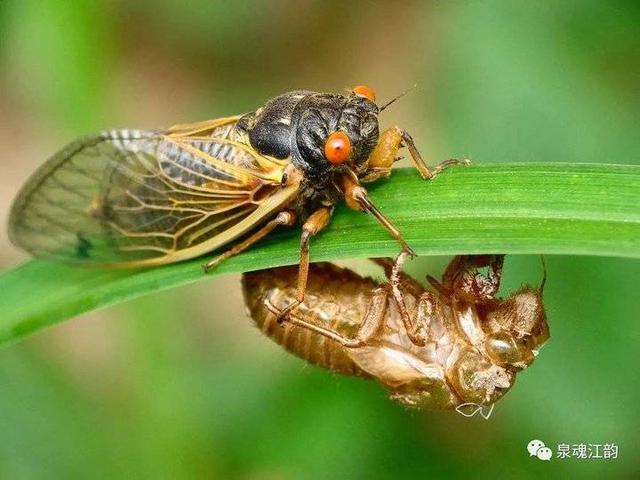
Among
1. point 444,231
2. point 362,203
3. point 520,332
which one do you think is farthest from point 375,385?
point 444,231

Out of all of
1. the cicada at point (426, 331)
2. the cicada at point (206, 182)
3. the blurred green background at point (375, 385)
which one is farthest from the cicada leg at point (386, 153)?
the blurred green background at point (375, 385)

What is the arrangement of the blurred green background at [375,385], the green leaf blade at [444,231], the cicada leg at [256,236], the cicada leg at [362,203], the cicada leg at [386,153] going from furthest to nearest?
the blurred green background at [375,385] → the cicada leg at [386,153] → the cicada leg at [256,236] → the cicada leg at [362,203] → the green leaf blade at [444,231]

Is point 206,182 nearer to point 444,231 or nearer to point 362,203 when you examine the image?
point 362,203

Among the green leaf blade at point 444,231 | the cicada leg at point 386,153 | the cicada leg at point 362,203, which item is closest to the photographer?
the green leaf blade at point 444,231

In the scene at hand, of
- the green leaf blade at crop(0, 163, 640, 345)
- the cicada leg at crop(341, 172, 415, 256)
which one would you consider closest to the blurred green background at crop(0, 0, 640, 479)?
the green leaf blade at crop(0, 163, 640, 345)

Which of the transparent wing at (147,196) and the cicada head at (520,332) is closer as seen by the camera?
the cicada head at (520,332)

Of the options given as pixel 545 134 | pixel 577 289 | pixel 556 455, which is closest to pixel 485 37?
pixel 545 134

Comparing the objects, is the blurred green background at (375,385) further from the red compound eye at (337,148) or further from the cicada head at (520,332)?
the red compound eye at (337,148)

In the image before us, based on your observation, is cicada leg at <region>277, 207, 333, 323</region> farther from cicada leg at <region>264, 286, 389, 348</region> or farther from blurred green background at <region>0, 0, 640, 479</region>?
blurred green background at <region>0, 0, 640, 479</region>
